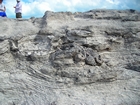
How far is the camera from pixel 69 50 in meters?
6.36

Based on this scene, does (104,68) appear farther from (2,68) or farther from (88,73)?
(2,68)

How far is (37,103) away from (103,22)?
438 centimetres

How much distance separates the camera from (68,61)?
629cm

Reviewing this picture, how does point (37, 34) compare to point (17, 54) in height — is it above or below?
above

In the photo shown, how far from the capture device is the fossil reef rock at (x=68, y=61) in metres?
5.87

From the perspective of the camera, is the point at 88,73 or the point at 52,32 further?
the point at 52,32

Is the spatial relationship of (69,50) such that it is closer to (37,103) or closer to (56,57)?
(56,57)

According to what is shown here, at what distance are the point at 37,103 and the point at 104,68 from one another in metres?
2.66

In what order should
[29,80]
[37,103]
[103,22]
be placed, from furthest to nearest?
1. [103,22]
2. [29,80]
3. [37,103]

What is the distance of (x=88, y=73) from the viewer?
6.15 metres

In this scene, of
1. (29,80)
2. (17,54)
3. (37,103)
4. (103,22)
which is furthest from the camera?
(103,22)

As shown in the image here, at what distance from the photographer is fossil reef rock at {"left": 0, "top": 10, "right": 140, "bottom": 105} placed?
19.3 ft

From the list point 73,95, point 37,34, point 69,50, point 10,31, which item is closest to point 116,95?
point 73,95

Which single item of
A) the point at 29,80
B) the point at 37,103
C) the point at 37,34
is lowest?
the point at 37,103
